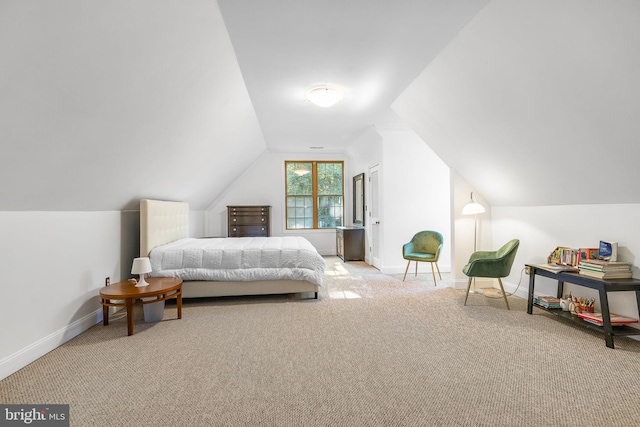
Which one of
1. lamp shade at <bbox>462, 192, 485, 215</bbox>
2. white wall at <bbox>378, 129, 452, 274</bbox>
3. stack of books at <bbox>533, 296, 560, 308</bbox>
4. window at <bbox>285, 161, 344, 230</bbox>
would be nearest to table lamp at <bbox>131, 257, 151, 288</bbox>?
white wall at <bbox>378, 129, 452, 274</bbox>

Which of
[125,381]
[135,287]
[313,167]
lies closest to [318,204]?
[313,167]

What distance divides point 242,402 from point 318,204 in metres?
6.52

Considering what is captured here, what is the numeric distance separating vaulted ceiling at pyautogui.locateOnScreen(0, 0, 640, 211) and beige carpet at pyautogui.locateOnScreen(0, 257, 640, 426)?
1.30 m

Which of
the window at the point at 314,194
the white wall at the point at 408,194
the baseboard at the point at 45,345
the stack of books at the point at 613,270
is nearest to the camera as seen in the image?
the baseboard at the point at 45,345

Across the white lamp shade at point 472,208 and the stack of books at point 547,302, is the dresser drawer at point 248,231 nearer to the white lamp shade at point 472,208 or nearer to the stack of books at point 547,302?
the white lamp shade at point 472,208

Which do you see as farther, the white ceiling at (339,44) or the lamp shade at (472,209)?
the lamp shade at (472,209)

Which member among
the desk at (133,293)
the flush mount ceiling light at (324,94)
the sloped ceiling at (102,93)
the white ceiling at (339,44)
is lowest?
the desk at (133,293)

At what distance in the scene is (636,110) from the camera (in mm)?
2123

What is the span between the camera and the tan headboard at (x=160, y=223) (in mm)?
3812

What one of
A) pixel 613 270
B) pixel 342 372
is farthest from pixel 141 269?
pixel 613 270

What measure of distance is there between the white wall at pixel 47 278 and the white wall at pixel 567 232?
4.94 meters

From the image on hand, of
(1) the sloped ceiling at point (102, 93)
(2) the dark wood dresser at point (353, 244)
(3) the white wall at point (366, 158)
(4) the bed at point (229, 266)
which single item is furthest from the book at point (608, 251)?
(2) the dark wood dresser at point (353, 244)

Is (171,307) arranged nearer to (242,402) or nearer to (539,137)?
(242,402)

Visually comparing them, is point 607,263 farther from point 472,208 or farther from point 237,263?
point 237,263
